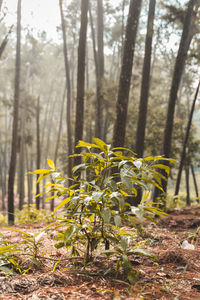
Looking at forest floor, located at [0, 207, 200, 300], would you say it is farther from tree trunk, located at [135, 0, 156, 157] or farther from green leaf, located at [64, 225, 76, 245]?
tree trunk, located at [135, 0, 156, 157]

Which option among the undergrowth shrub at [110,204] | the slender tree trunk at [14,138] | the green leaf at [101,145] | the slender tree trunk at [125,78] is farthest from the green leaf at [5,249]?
the slender tree trunk at [14,138]

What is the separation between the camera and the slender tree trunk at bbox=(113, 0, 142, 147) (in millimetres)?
5707

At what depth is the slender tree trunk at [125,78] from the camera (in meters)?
5.71

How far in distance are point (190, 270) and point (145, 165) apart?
97 centimetres

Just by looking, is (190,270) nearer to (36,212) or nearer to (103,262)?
(103,262)

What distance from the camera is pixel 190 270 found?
225cm

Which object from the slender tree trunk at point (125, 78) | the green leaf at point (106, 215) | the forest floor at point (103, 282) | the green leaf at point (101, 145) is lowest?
the forest floor at point (103, 282)

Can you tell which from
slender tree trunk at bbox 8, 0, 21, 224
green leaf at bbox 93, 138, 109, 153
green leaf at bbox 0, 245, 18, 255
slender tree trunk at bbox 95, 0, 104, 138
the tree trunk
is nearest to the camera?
green leaf at bbox 0, 245, 18, 255

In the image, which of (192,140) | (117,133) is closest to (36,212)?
(117,133)

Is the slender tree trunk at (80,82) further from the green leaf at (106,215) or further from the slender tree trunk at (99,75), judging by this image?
the green leaf at (106,215)

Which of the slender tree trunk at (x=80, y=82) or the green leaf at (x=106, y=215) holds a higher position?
the slender tree trunk at (x=80, y=82)

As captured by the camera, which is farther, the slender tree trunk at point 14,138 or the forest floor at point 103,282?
the slender tree trunk at point 14,138

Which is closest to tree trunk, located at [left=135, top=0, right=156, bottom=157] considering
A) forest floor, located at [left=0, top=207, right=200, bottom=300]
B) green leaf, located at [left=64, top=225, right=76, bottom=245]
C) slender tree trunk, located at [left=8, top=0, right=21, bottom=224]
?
slender tree trunk, located at [left=8, top=0, right=21, bottom=224]

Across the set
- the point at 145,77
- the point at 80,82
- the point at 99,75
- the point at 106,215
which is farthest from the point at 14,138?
the point at 106,215
